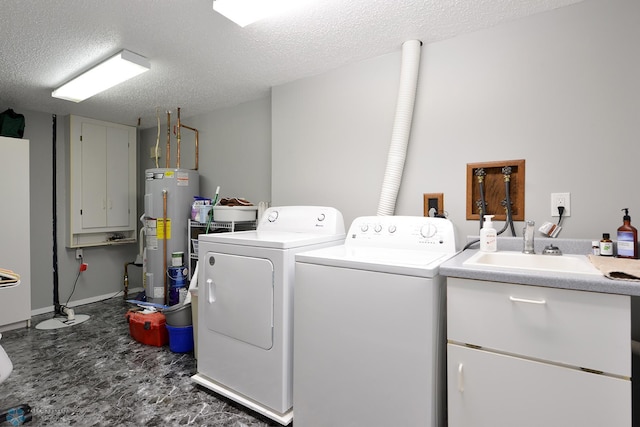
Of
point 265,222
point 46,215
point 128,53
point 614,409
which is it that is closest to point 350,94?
point 265,222

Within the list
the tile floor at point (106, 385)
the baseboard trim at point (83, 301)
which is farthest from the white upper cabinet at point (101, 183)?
the tile floor at point (106, 385)

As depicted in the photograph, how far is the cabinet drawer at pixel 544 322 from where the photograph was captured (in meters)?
1.01

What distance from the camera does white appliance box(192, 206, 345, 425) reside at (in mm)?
1696

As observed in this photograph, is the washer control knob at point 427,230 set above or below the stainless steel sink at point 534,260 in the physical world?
above

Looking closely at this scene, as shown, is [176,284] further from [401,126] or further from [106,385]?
[401,126]

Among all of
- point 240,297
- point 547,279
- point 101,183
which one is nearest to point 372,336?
point 547,279

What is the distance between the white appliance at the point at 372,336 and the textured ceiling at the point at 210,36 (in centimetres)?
120

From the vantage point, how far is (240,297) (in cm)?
184

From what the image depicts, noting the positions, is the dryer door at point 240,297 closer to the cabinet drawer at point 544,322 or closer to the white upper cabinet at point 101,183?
the cabinet drawer at point 544,322

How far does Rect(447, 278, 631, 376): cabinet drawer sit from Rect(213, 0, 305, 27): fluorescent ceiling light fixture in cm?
155

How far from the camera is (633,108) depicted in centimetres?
158

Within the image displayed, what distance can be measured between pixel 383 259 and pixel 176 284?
8.09ft

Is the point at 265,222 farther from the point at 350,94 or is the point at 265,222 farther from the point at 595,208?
the point at 595,208

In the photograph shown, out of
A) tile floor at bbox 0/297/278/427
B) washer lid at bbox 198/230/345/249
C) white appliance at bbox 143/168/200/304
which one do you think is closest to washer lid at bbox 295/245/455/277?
washer lid at bbox 198/230/345/249
